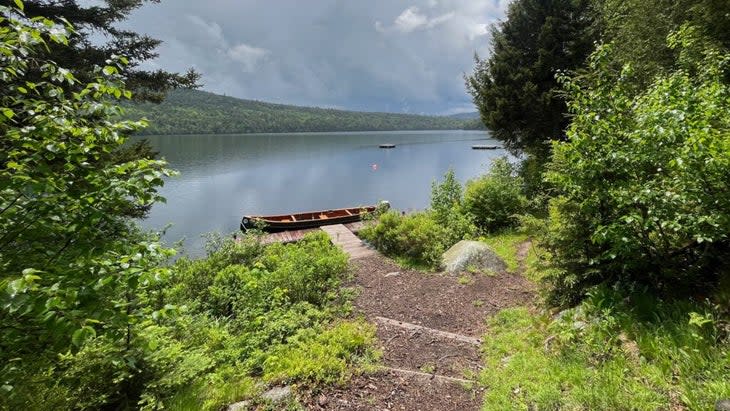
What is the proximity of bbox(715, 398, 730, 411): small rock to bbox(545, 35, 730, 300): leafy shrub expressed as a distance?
4.38ft

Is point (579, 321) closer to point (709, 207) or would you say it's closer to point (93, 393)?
point (709, 207)

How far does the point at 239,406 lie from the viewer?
11.0 ft

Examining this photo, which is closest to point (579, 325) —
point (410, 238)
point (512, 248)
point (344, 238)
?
point (410, 238)

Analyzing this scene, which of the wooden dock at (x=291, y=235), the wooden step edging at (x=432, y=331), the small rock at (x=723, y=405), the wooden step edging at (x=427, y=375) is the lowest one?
the wooden dock at (x=291, y=235)

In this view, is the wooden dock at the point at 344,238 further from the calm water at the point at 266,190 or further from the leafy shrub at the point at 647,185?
the leafy shrub at the point at 647,185

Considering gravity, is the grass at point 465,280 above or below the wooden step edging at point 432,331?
below

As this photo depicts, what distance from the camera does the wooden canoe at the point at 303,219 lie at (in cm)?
1661

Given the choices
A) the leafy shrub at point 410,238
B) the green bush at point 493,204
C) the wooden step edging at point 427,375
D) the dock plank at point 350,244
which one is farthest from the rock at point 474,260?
the wooden step edging at point 427,375

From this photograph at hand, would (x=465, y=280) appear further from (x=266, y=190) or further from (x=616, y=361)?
(x=266, y=190)

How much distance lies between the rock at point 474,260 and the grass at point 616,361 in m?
3.34

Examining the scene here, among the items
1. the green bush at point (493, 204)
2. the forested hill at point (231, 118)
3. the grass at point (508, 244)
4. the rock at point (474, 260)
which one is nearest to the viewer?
the rock at point (474, 260)

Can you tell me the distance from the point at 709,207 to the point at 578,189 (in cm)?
120

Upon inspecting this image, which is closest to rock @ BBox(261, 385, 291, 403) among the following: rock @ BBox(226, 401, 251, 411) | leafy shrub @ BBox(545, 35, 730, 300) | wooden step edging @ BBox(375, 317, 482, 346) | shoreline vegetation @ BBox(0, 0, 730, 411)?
shoreline vegetation @ BBox(0, 0, 730, 411)

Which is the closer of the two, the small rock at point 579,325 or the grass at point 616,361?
the grass at point 616,361
